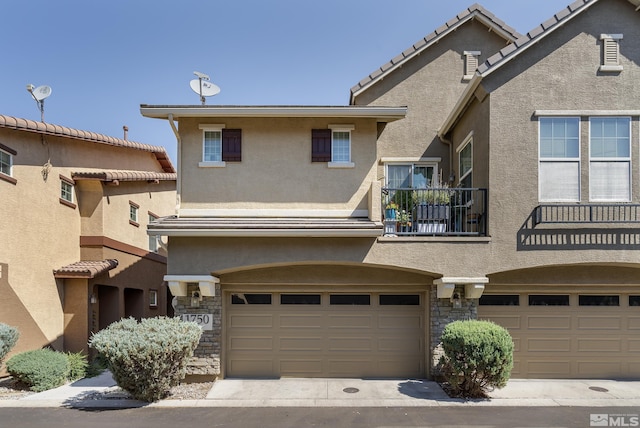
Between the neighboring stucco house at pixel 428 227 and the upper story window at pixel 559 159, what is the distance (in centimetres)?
3

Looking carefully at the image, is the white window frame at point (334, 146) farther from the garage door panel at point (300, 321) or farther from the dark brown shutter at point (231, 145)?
the garage door panel at point (300, 321)

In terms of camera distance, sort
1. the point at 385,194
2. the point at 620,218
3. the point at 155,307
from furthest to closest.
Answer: the point at 155,307
the point at 385,194
the point at 620,218

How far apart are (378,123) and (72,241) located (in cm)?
972

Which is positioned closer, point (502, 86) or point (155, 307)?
point (502, 86)

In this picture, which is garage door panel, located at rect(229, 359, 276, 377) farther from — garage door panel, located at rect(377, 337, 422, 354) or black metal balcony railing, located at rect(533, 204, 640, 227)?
black metal balcony railing, located at rect(533, 204, 640, 227)

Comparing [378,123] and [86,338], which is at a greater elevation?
[378,123]

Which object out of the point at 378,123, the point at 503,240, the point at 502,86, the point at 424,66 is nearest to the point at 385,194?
the point at 378,123

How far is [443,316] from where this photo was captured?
34.5ft

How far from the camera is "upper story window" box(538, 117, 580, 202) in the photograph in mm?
10102

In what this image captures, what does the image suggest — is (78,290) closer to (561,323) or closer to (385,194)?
(385,194)

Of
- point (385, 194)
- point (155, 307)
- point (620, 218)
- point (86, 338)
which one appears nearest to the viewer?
point (620, 218)

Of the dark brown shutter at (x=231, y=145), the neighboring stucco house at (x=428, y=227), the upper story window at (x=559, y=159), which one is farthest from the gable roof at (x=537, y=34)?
the dark brown shutter at (x=231, y=145)

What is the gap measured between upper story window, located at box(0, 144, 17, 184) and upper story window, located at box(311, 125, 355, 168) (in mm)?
7783

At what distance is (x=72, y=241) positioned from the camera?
13.6 m
